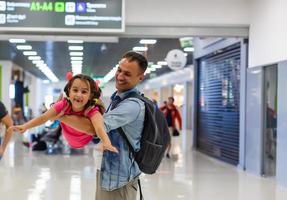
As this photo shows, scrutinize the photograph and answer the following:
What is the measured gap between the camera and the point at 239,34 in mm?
8852

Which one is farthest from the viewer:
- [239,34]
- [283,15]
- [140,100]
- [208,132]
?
[208,132]

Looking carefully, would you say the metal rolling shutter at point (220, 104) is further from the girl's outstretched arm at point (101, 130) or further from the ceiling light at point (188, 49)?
the girl's outstretched arm at point (101, 130)

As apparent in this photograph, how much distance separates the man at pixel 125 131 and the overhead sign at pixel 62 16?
6.01m

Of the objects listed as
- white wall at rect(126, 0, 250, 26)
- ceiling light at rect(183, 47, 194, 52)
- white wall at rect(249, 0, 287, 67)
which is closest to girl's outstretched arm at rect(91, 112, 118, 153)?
white wall at rect(249, 0, 287, 67)

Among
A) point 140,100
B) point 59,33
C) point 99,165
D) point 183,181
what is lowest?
point 183,181

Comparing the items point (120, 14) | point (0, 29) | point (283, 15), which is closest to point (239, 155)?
point (283, 15)

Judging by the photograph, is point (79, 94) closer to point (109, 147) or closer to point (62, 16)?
point (109, 147)

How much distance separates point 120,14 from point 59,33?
1.13m

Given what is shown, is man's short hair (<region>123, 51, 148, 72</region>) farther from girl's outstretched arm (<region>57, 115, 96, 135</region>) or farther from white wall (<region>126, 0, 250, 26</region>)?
white wall (<region>126, 0, 250, 26</region>)

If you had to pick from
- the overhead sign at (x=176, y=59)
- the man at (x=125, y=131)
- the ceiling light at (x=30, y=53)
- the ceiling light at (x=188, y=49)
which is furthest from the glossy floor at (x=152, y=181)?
the ceiling light at (x=30, y=53)

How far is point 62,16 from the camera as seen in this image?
795 centimetres

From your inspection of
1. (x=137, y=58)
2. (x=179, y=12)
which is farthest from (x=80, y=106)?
(x=179, y=12)

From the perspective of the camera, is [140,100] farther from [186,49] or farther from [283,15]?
[186,49]

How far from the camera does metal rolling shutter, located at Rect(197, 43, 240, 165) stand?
9852mm
